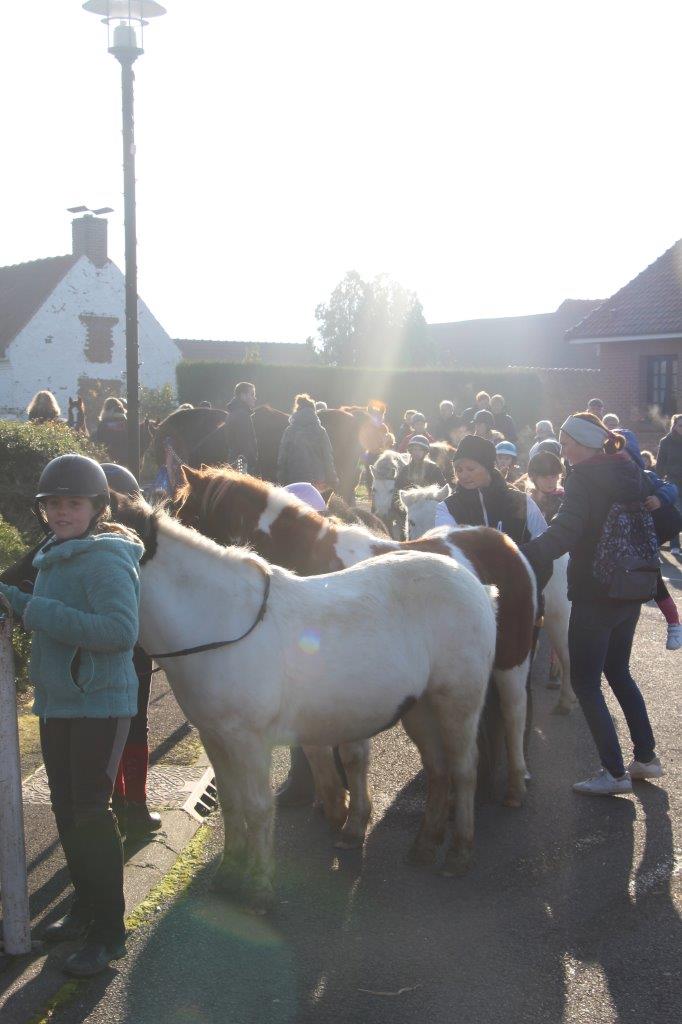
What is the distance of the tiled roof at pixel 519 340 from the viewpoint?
239 ft

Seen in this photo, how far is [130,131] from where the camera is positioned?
1071 cm

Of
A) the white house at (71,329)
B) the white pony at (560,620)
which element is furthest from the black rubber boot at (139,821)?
the white house at (71,329)

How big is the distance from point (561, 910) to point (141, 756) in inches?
89.2

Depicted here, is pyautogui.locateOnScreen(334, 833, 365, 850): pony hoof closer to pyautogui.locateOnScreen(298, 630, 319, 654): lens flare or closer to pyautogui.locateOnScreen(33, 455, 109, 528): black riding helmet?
pyautogui.locateOnScreen(298, 630, 319, 654): lens flare

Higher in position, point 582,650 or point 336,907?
point 582,650

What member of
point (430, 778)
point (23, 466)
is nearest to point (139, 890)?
point (430, 778)

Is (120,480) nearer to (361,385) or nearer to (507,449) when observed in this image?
(507,449)

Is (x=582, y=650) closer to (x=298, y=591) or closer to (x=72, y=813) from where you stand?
(x=298, y=591)

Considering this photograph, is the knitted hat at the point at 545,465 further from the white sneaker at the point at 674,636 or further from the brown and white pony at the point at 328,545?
the brown and white pony at the point at 328,545

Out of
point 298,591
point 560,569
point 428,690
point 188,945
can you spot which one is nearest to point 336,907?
point 188,945

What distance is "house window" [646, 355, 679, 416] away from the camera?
31391mm

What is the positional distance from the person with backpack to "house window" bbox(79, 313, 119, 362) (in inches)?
1350

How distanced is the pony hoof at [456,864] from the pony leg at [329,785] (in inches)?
27.5

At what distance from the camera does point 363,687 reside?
4.82 meters
